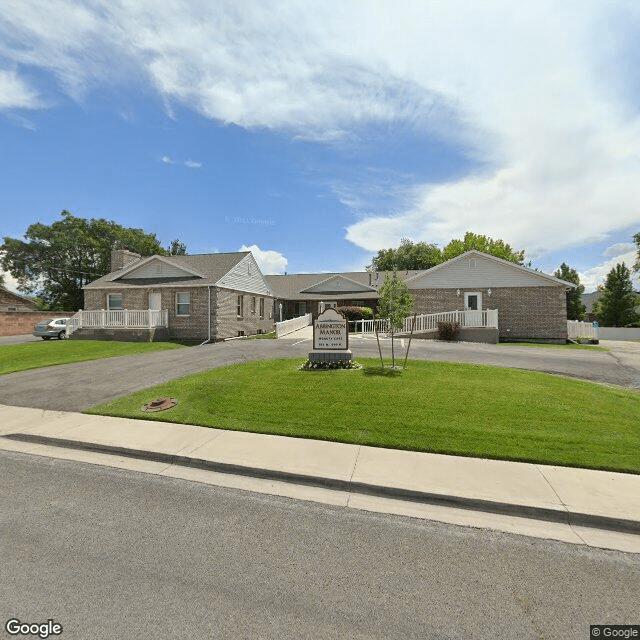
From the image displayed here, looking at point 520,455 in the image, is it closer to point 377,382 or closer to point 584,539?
point 584,539

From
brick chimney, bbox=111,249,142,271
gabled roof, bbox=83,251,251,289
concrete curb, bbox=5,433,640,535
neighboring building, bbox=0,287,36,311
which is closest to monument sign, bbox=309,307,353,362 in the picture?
concrete curb, bbox=5,433,640,535

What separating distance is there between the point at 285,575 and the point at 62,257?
59257mm

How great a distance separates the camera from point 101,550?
11.5 ft

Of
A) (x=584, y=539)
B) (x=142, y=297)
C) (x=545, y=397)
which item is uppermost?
(x=142, y=297)

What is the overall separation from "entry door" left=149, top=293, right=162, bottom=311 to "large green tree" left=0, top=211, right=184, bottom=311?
31536mm

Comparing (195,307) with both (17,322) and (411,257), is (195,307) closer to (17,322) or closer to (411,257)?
(17,322)

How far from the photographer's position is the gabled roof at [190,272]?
74.4 ft

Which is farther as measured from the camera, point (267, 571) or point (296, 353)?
point (296, 353)

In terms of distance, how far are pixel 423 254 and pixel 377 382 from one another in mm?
56833

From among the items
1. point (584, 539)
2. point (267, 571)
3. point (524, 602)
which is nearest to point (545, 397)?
point (584, 539)

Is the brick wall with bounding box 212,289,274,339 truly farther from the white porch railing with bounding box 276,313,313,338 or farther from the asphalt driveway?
the asphalt driveway

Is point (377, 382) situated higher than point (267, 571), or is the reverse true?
point (377, 382)

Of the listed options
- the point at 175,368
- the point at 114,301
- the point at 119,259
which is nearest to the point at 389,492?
the point at 175,368

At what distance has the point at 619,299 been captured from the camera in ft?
137
